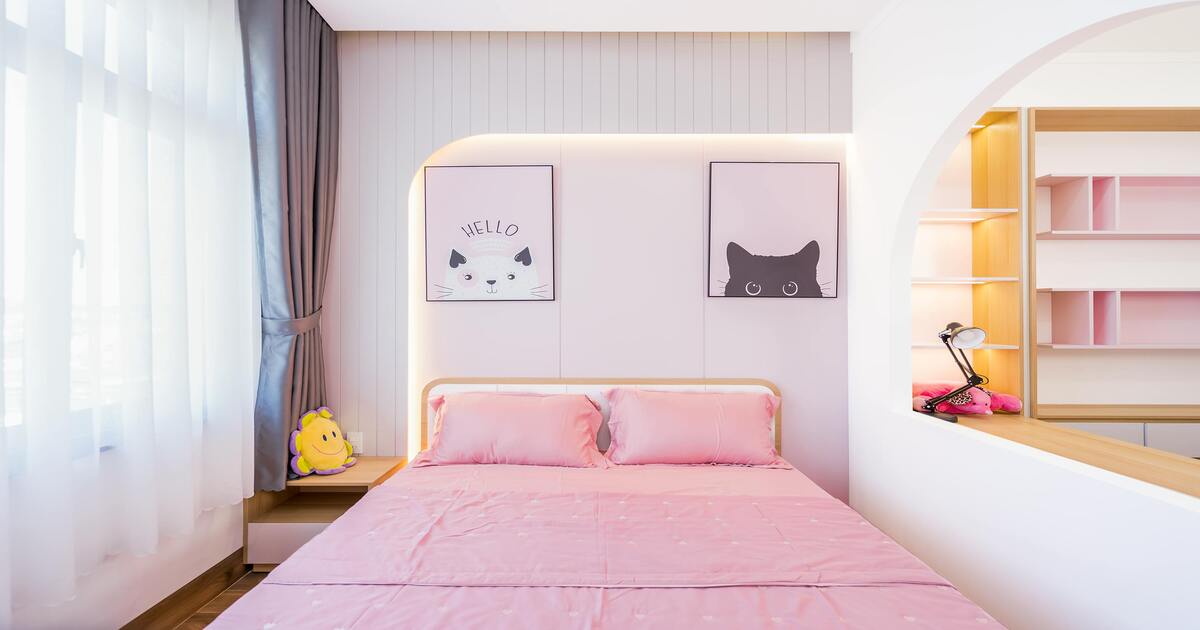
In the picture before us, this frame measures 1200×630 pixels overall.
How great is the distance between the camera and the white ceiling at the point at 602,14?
2357mm

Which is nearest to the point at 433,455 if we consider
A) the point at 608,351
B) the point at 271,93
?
the point at 608,351

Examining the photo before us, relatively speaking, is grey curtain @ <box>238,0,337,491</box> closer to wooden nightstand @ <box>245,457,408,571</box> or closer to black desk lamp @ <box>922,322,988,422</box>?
wooden nightstand @ <box>245,457,408,571</box>

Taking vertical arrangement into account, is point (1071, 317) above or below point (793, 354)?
above

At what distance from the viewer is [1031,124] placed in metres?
2.54

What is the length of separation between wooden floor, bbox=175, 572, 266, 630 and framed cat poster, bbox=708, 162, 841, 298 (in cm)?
241

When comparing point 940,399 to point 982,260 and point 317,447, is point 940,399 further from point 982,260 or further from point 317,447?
point 317,447

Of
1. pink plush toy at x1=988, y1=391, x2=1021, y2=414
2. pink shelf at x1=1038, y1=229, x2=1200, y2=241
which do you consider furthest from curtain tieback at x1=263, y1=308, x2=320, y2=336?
pink shelf at x1=1038, y1=229, x2=1200, y2=241

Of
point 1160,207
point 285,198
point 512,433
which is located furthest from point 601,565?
point 1160,207

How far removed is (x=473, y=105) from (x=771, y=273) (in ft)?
5.79

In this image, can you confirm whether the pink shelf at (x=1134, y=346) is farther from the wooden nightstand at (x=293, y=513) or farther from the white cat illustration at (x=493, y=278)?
the wooden nightstand at (x=293, y=513)

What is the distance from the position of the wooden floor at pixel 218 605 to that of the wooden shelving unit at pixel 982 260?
10.4ft

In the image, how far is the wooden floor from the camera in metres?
1.92

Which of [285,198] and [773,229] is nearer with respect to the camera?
[285,198]

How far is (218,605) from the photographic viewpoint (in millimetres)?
2059
